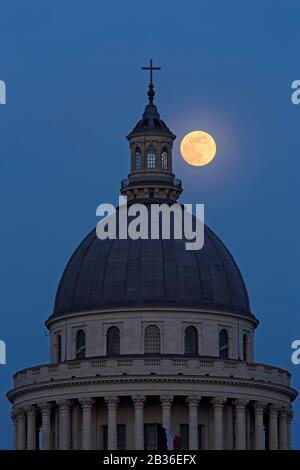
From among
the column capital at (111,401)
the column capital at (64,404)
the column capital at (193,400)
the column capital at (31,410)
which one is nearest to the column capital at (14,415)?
the column capital at (31,410)

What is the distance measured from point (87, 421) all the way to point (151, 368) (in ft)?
19.1

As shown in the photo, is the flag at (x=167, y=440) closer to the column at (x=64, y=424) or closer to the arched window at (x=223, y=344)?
the column at (x=64, y=424)

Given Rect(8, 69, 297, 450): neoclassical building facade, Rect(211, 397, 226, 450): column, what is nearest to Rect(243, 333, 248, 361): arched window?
Rect(8, 69, 297, 450): neoclassical building facade

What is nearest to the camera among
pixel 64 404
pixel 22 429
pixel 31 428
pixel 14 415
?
pixel 64 404

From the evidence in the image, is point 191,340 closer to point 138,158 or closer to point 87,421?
point 87,421

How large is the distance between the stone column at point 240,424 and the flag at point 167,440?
313 inches

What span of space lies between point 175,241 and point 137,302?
270 inches

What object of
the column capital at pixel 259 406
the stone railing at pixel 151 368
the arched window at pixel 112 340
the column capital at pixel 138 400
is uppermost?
the arched window at pixel 112 340

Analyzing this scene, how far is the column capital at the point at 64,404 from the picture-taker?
550 ft

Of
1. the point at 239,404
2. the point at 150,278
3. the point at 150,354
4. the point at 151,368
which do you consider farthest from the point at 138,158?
the point at 239,404

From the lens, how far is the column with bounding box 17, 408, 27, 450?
17175 cm

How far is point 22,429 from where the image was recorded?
172500mm
